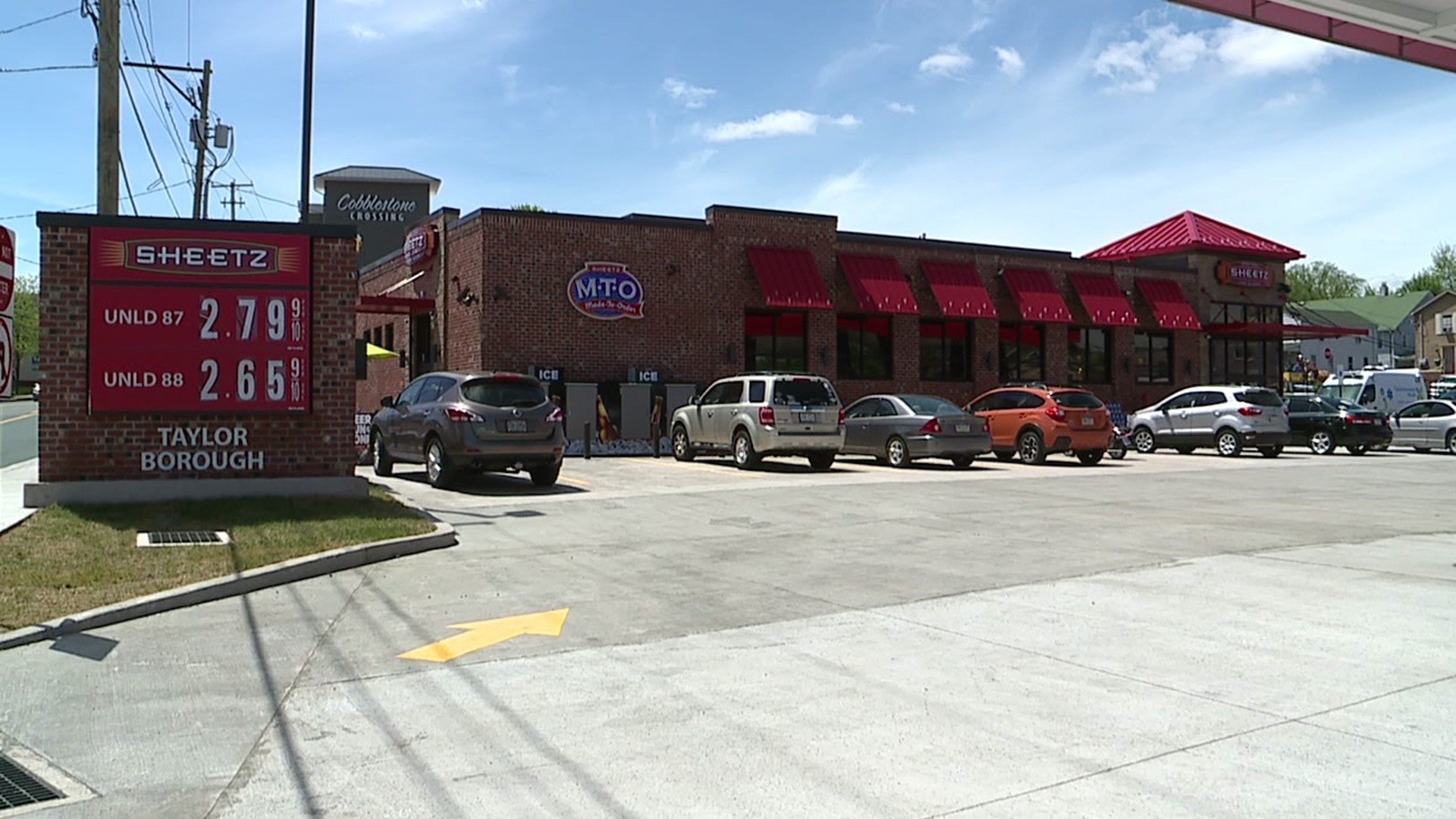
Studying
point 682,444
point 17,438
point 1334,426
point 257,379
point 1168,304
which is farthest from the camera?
point 1168,304

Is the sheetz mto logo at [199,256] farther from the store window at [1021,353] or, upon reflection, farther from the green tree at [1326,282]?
the green tree at [1326,282]

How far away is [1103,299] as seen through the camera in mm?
34531

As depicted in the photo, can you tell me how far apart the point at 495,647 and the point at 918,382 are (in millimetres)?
25724

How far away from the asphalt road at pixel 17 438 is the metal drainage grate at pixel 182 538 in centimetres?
655

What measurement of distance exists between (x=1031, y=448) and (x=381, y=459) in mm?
13317

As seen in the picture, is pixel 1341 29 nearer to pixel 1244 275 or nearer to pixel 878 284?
pixel 878 284

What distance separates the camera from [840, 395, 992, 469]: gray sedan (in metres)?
21.5

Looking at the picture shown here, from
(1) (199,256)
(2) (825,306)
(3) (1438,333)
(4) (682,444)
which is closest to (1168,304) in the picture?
(2) (825,306)

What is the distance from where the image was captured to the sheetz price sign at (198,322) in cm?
1262

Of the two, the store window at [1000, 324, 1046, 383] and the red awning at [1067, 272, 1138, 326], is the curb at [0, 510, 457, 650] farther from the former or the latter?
the red awning at [1067, 272, 1138, 326]

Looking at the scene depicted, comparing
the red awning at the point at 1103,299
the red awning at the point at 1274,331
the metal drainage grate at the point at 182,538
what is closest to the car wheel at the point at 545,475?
the metal drainage grate at the point at 182,538

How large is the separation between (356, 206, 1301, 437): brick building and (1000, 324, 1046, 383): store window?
0.19ft

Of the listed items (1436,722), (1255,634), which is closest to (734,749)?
(1436,722)

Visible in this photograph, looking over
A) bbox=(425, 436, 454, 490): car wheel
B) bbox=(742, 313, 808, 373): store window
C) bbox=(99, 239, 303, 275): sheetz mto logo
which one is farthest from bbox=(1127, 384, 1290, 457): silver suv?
bbox=(99, 239, 303, 275): sheetz mto logo
